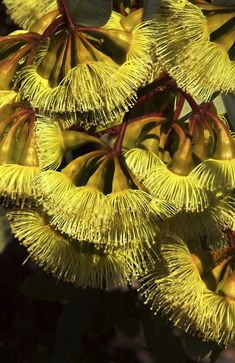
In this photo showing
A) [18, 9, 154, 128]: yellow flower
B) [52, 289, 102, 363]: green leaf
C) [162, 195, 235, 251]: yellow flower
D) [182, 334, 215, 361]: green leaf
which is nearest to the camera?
[18, 9, 154, 128]: yellow flower

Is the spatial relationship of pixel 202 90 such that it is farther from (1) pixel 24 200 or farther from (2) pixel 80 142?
(1) pixel 24 200

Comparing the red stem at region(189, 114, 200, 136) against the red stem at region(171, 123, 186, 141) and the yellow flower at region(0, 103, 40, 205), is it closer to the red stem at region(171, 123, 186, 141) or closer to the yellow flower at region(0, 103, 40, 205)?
the red stem at region(171, 123, 186, 141)

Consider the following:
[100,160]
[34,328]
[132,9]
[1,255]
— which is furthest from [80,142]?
[34,328]

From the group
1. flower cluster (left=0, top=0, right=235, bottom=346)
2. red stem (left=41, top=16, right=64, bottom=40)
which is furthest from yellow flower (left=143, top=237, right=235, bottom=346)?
red stem (left=41, top=16, right=64, bottom=40)

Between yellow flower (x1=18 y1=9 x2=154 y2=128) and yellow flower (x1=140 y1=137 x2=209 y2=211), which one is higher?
yellow flower (x1=18 y1=9 x2=154 y2=128)

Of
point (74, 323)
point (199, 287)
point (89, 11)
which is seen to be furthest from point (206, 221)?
point (74, 323)

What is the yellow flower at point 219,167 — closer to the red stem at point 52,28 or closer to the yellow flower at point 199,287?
the yellow flower at point 199,287
